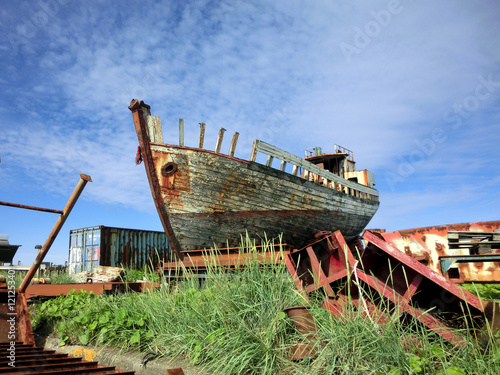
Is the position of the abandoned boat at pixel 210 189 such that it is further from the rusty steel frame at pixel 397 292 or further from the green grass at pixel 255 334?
the rusty steel frame at pixel 397 292

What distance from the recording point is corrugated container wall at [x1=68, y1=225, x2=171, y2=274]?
47.4ft

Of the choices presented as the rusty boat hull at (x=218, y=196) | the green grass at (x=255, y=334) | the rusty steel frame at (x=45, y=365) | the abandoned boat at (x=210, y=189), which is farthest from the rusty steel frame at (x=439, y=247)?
the abandoned boat at (x=210, y=189)

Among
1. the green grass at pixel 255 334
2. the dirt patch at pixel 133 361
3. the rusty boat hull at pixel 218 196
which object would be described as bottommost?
the dirt patch at pixel 133 361

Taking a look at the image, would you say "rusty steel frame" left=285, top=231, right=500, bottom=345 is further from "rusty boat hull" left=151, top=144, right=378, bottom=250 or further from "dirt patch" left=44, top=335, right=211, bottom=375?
"rusty boat hull" left=151, top=144, right=378, bottom=250

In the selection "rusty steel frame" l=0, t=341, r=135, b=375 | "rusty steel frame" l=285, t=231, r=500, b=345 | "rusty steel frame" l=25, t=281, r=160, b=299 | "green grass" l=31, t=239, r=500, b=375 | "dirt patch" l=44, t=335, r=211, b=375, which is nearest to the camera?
"rusty steel frame" l=0, t=341, r=135, b=375

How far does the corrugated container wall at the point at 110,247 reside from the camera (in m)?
14.4

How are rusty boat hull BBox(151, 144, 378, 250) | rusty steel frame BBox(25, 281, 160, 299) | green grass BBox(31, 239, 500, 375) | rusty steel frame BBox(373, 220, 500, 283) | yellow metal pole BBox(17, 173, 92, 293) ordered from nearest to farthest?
1. green grass BBox(31, 239, 500, 375)
2. yellow metal pole BBox(17, 173, 92, 293)
3. rusty steel frame BBox(373, 220, 500, 283)
4. rusty steel frame BBox(25, 281, 160, 299)
5. rusty boat hull BBox(151, 144, 378, 250)

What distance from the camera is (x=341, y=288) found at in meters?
3.63

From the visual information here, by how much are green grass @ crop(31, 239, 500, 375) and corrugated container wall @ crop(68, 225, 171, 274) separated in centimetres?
993

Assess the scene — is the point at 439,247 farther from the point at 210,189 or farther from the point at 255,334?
the point at 210,189

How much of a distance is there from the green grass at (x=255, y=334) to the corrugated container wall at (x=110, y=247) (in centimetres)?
993

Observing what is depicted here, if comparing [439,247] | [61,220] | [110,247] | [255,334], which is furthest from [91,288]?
[110,247]

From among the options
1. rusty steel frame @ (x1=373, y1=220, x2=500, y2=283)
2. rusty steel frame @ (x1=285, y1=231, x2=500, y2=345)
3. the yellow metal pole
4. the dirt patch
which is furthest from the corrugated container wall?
rusty steel frame @ (x1=285, y1=231, x2=500, y2=345)

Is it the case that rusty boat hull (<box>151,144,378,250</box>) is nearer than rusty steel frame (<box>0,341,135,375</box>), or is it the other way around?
rusty steel frame (<box>0,341,135,375</box>)
